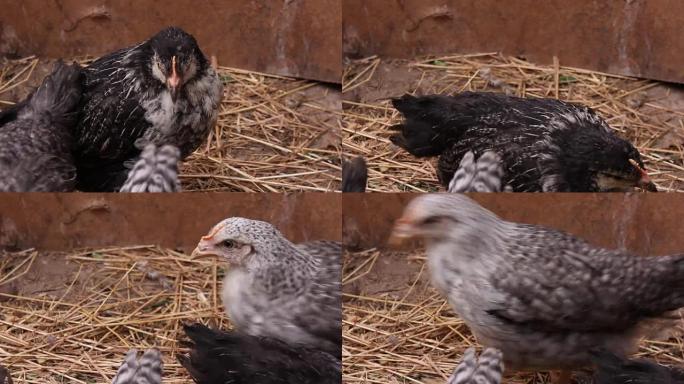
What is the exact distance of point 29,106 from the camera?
310cm

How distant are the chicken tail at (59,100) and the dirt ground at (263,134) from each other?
16.9 inches

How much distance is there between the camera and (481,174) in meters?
2.95

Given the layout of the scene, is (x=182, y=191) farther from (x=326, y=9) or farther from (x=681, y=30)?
(x=681, y=30)

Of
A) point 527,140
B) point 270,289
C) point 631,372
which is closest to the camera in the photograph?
point 631,372

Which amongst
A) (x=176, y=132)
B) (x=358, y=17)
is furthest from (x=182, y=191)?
(x=358, y=17)

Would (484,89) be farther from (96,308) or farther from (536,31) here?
(96,308)

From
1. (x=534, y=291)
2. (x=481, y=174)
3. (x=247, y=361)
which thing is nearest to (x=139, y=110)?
(x=247, y=361)

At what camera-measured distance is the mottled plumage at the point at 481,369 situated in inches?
105

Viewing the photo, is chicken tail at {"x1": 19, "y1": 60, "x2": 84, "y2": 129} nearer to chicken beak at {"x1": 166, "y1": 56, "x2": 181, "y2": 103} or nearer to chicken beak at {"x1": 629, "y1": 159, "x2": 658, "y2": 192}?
chicken beak at {"x1": 166, "y1": 56, "x2": 181, "y2": 103}

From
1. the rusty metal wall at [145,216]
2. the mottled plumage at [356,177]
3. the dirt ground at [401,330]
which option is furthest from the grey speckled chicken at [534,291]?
the rusty metal wall at [145,216]

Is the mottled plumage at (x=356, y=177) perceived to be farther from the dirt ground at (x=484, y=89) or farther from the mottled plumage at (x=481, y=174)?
the mottled plumage at (x=481, y=174)

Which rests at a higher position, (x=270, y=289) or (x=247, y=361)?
(x=270, y=289)

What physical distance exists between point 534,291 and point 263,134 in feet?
4.14

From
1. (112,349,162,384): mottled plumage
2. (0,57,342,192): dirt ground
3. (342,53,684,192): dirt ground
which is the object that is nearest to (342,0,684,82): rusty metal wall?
(342,53,684,192): dirt ground
